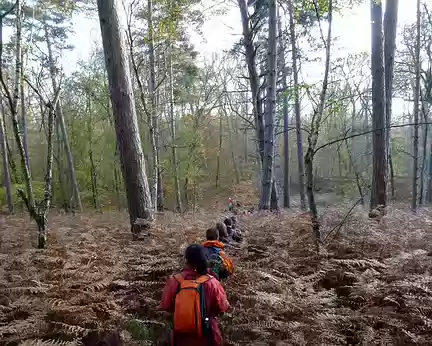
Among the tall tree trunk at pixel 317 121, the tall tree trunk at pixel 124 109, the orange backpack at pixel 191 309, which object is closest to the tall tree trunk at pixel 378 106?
the tall tree trunk at pixel 317 121

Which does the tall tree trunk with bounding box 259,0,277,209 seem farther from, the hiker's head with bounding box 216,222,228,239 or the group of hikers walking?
the group of hikers walking

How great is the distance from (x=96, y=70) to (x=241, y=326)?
785 inches

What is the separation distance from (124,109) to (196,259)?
3945 mm

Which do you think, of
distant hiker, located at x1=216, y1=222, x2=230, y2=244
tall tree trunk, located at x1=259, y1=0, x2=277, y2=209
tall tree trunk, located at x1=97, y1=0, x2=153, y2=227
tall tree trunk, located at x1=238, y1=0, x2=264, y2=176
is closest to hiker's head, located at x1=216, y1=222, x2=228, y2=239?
distant hiker, located at x1=216, y1=222, x2=230, y2=244

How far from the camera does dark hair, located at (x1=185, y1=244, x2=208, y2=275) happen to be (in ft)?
10.0

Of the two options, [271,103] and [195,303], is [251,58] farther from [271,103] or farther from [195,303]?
[195,303]

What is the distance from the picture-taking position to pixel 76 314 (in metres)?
3.57

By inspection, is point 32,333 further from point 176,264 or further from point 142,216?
point 142,216

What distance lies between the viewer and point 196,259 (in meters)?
3.06

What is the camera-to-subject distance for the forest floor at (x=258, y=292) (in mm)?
3283

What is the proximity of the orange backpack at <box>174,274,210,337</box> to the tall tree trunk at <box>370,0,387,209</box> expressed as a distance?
6.57m

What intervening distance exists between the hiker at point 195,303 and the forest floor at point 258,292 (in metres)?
0.47

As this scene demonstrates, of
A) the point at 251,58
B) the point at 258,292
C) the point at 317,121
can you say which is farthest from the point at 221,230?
the point at 251,58

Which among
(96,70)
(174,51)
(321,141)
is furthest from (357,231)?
(321,141)
